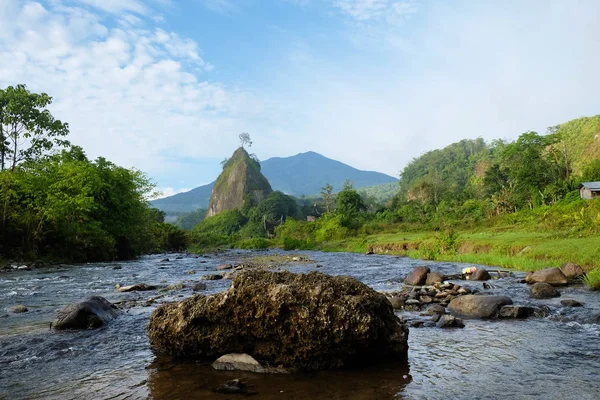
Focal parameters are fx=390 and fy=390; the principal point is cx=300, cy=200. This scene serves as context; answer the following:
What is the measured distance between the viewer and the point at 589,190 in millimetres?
49219

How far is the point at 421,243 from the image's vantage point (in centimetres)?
3534

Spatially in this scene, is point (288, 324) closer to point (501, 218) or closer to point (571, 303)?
point (571, 303)

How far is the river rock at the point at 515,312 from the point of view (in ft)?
31.2

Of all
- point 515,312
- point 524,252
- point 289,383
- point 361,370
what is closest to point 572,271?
point 515,312

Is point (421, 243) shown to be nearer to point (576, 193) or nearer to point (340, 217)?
point (576, 193)

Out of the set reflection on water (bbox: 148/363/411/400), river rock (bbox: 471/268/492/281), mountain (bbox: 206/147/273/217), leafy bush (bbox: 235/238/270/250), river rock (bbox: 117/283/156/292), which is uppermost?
mountain (bbox: 206/147/273/217)

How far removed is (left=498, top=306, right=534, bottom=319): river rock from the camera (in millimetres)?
9508

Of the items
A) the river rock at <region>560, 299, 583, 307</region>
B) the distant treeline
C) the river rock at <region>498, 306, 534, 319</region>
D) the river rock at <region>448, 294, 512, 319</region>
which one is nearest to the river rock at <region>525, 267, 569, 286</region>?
the river rock at <region>560, 299, 583, 307</region>

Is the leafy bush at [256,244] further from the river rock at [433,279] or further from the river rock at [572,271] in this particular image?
the river rock at [572,271]

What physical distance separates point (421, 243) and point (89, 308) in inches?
1208

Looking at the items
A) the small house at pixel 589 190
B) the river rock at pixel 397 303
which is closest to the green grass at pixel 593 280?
the river rock at pixel 397 303

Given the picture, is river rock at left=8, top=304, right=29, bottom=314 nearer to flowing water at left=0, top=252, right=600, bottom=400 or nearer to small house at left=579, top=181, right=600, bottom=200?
flowing water at left=0, top=252, right=600, bottom=400

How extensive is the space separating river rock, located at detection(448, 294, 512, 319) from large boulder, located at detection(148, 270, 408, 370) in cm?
390

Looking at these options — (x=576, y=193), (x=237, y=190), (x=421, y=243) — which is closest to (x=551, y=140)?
(x=576, y=193)
